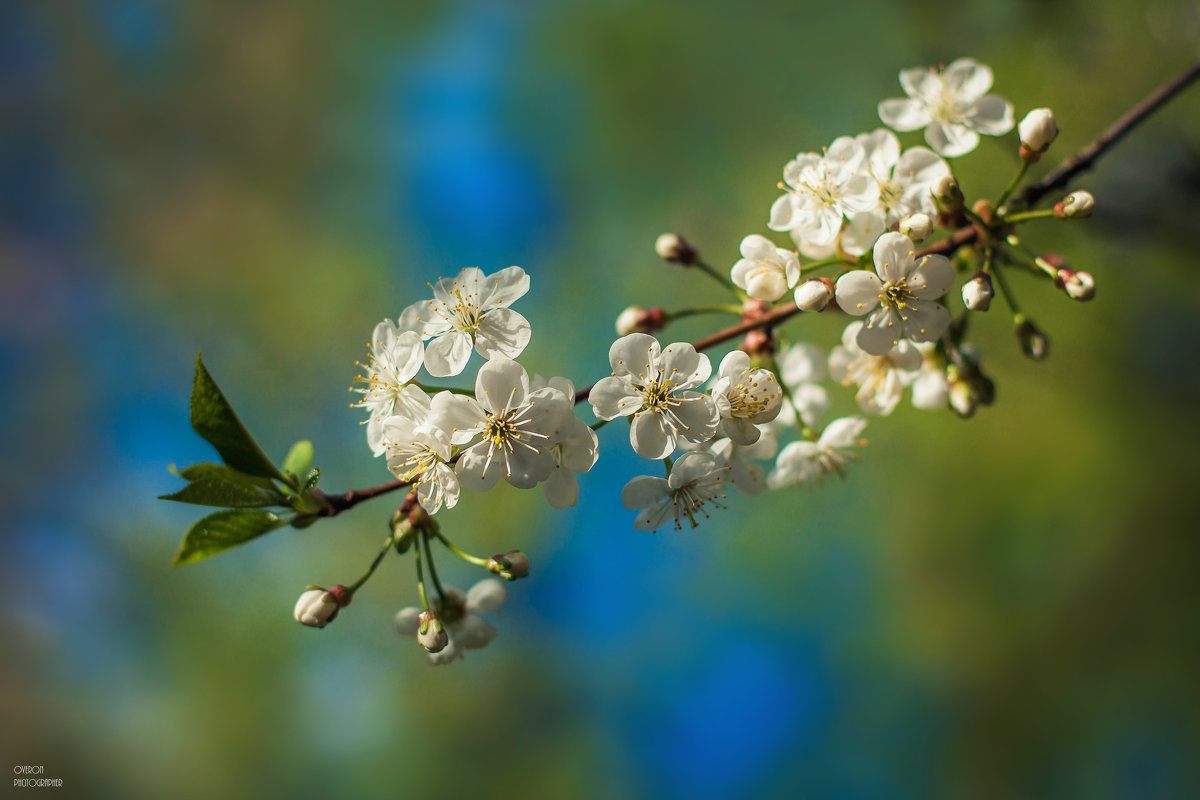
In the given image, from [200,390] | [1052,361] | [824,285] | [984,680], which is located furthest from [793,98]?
[200,390]

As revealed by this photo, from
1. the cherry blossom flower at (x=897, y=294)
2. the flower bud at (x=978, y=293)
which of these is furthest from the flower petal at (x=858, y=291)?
the flower bud at (x=978, y=293)

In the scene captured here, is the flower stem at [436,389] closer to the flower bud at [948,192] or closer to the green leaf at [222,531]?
the green leaf at [222,531]

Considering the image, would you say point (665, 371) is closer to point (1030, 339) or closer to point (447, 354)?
point (447, 354)

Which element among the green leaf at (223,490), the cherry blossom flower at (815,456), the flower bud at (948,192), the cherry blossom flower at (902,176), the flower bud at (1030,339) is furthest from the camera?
the cherry blossom flower at (815,456)

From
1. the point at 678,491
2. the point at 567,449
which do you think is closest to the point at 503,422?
the point at 567,449

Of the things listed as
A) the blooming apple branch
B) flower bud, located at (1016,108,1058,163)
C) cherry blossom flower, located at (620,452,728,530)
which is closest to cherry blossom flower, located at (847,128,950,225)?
the blooming apple branch
